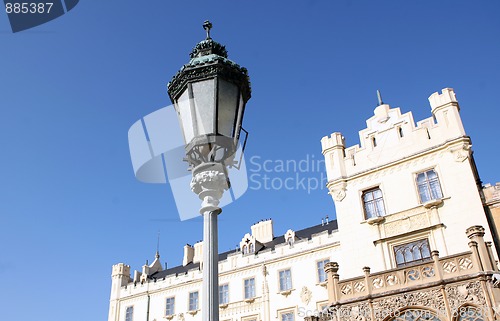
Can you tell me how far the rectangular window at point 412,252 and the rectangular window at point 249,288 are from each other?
1369 centimetres

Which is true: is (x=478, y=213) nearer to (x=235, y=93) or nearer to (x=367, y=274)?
(x=367, y=274)

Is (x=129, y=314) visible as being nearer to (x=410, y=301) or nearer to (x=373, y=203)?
(x=373, y=203)

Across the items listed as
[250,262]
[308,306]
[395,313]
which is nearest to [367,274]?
[395,313]

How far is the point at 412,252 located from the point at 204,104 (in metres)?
17.7

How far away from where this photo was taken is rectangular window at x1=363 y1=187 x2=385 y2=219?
21.2 m

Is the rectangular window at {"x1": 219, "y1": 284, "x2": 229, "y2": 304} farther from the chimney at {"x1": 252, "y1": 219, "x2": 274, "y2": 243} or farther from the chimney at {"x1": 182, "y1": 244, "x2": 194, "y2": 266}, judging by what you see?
the chimney at {"x1": 182, "y1": 244, "x2": 194, "y2": 266}

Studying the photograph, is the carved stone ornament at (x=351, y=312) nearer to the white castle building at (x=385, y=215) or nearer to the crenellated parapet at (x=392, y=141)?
the white castle building at (x=385, y=215)

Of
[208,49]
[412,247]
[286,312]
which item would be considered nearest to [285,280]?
[286,312]

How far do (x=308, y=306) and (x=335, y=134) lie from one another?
37.1 feet

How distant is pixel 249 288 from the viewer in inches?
1227

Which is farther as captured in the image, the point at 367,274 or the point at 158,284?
the point at 158,284

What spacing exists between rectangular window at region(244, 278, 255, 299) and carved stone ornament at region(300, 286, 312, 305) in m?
3.91

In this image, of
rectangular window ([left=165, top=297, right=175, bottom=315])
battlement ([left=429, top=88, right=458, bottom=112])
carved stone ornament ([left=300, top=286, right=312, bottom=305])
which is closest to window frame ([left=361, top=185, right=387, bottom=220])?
battlement ([left=429, top=88, right=458, bottom=112])

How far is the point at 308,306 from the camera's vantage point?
27.9 m
